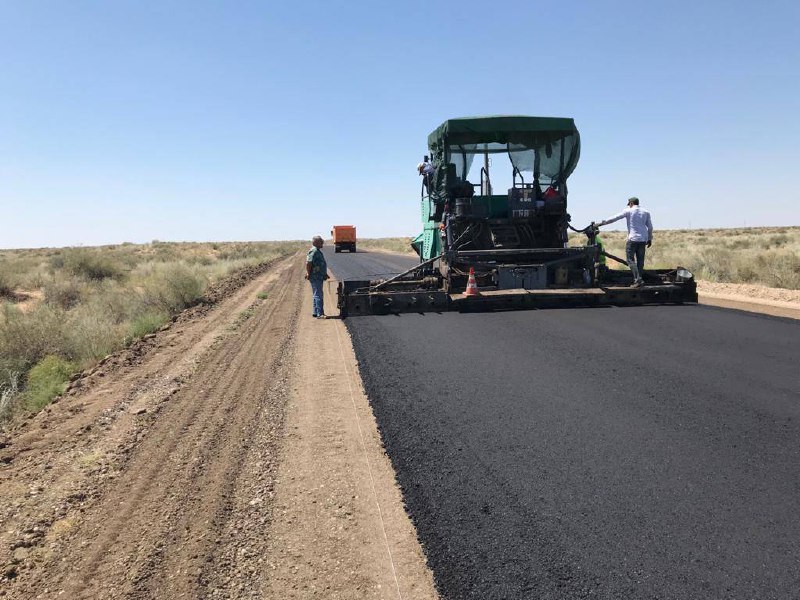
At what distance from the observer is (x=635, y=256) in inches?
455

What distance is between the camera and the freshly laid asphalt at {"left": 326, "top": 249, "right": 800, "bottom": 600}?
2779 millimetres

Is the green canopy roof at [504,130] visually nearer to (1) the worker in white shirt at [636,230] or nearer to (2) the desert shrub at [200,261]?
(1) the worker in white shirt at [636,230]

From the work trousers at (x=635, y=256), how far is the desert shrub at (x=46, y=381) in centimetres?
→ 1016

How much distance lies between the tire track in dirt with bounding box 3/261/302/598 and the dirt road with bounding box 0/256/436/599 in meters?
0.01

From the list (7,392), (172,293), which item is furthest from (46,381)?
(172,293)

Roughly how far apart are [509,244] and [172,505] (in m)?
9.51

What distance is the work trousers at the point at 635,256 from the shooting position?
1129 centimetres

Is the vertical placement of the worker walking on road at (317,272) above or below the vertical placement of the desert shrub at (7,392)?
above

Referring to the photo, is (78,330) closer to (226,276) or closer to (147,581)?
(147,581)

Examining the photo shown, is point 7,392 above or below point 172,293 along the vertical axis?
below

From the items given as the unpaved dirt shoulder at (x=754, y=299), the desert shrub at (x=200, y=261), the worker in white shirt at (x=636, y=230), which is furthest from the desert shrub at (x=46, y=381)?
the desert shrub at (x=200, y=261)

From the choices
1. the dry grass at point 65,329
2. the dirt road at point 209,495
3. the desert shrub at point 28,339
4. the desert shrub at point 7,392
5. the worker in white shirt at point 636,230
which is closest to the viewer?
the dirt road at point 209,495

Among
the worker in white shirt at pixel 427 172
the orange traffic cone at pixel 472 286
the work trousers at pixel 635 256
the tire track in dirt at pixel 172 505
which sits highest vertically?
the worker in white shirt at pixel 427 172

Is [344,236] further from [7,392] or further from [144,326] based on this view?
[7,392]
